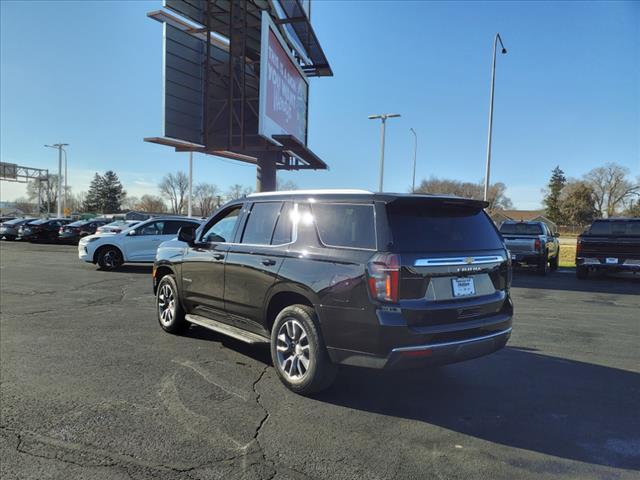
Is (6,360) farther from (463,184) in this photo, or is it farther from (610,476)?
(463,184)

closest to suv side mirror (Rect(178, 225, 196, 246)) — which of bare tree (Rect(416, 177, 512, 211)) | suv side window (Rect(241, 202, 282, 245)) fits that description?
suv side window (Rect(241, 202, 282, 245))

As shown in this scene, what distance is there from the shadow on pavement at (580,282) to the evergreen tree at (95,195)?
106m

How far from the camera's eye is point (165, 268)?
6.77 meters

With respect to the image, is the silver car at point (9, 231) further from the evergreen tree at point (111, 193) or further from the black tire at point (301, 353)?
the evergreen tree at point (111, 193)

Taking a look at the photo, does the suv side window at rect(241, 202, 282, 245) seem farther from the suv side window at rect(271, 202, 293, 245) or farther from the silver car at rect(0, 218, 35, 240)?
the silver car at rect(0, 218, 35, 240)

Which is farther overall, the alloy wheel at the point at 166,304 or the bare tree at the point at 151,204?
the bare tree at the point at 151,204

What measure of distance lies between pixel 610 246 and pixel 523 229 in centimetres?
307

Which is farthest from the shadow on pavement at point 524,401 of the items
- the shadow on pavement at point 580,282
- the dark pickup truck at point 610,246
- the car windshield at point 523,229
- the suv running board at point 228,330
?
the car windshield at point 523,229

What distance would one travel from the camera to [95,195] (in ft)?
349

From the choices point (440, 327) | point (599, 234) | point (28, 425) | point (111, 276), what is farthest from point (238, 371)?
point (599, 234)

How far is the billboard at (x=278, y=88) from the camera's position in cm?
1992

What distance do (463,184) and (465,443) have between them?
101m

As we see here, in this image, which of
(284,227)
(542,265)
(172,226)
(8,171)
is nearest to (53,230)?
(172,226)

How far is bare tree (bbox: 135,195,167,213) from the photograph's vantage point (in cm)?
12069
